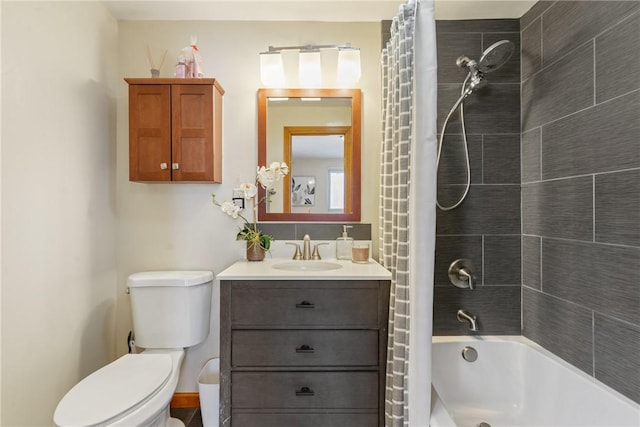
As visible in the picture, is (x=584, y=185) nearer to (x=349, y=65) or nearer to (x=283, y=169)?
(x=349, y=65)

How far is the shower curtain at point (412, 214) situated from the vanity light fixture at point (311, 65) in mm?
394

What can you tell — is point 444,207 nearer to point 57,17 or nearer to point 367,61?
point 367,61

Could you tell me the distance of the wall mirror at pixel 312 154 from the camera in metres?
1.95

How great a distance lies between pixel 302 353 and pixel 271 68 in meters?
1.61

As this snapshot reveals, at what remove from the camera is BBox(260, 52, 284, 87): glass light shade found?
1.87 m

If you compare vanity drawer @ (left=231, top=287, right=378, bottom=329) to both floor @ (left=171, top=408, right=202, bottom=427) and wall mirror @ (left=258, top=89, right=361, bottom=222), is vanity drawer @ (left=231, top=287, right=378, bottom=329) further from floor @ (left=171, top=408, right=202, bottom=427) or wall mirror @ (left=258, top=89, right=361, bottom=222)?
Answer: floor @ (left=171, top=408, right=202, bottom=427)

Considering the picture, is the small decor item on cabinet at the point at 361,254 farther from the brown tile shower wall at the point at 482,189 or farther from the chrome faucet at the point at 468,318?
the chrome faucet at the point at 468,318

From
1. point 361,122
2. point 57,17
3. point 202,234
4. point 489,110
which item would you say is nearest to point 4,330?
point 202,234

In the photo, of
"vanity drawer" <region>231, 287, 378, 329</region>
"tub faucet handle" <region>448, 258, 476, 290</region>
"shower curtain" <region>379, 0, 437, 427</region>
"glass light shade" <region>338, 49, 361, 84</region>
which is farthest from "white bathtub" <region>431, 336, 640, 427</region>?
"glass light shade" <region>338, 49, 361, 84</region>

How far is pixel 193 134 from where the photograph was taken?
177 centimetres

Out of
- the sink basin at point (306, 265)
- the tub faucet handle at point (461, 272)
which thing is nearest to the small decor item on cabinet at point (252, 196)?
the sink basin at point (306, 265)

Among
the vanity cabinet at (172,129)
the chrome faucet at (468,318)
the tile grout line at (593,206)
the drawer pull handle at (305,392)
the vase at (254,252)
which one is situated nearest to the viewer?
the tile grout line at (593,206)

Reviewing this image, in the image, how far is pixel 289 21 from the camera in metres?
1.96

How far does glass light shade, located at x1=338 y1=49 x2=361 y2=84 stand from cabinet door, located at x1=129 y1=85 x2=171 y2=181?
101 centimetres
